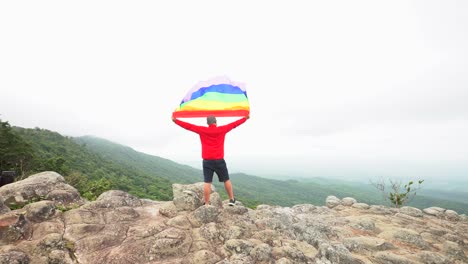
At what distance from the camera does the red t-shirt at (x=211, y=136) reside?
816 centimetres

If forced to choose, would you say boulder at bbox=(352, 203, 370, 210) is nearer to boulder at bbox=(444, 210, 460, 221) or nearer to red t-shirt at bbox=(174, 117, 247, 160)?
boulder at bbox=(444, 210, 460, 221)

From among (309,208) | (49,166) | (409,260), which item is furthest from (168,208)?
(49,166)

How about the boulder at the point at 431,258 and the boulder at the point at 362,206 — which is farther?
the boulder at the point at 362,206

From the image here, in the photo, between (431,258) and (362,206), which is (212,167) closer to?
(431,258)

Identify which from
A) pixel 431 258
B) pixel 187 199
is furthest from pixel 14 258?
pixel 431 258

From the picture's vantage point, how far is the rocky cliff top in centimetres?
620

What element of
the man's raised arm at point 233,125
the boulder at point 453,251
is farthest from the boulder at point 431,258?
the man's raised arm at point 233,125

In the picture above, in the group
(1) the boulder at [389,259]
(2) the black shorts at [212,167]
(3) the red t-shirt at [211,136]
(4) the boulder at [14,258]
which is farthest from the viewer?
(2) the black shorts at [212,167]

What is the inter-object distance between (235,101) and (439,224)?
1283 cm

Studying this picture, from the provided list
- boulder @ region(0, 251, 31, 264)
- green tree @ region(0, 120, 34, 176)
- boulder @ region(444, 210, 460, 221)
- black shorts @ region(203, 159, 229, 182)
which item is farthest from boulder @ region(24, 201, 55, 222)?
green tree @ region(0, 120, 34, 176)

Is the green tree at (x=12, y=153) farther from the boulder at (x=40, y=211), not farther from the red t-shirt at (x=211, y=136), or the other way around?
the red t-shirt at (x=211, y=136)

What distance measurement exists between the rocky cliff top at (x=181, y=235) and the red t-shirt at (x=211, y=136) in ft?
6.21

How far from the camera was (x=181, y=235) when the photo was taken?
7.00m

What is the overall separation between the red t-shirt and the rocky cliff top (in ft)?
6.21
